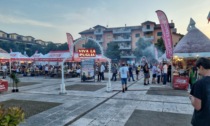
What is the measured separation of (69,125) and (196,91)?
4.07 meters

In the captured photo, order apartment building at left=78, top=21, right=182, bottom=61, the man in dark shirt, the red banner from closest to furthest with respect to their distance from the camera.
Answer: the man in dark shirt < the red banner < apartment building at left=78, top=21, right=182, bottom=61

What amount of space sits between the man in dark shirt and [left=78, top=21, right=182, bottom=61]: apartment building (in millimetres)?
52571

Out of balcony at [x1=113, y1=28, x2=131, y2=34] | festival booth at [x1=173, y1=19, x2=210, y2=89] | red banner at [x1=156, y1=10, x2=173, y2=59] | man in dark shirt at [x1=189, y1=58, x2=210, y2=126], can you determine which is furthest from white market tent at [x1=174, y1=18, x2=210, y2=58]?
balcony at [x1=113, y1=28, x2=131, y2=34]

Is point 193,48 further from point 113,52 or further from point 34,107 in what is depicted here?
point 113,52

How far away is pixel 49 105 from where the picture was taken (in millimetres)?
7816

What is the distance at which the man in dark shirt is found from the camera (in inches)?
96.7

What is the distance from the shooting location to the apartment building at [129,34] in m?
56.5

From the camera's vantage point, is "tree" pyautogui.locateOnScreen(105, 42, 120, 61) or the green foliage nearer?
the green foliage

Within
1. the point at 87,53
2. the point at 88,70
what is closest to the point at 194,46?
the point at 88,70

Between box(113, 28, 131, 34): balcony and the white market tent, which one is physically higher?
box(113, 28, 131, 34): balcony

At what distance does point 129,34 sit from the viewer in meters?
60.0

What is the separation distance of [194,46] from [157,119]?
1496cm

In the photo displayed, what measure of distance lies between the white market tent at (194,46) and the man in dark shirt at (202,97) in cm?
1633

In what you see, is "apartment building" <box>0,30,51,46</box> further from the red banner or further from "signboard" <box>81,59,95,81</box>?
the red banner
